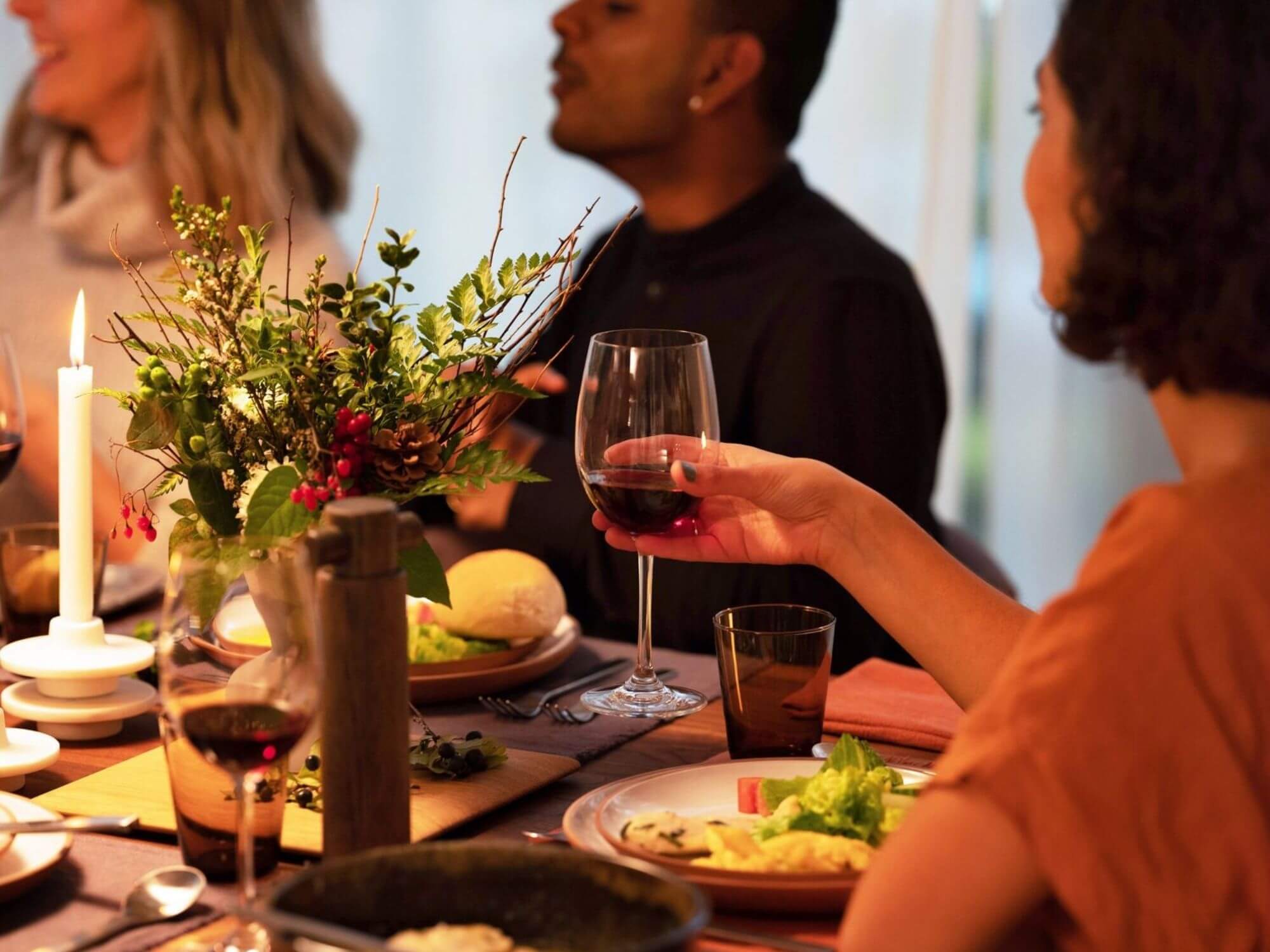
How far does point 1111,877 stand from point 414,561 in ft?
2.05

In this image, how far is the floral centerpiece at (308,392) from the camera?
3.74ft

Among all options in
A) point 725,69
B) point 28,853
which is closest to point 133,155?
point 725,69

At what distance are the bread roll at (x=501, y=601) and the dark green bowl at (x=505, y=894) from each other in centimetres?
72

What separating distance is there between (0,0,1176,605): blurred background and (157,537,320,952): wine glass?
2.60m

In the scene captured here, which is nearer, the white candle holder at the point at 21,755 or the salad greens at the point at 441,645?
the white candle holder at the point at 21,755

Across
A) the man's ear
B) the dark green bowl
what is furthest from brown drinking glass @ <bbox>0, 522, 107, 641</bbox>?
the man's ear

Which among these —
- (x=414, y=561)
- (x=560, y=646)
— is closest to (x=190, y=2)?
(x=560, y=646)

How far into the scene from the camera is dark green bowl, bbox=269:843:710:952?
746 millimetres

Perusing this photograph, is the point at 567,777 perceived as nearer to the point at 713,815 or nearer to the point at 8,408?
the point at 713,815

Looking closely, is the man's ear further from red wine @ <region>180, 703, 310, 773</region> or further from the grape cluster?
red wine @ <region>180, 703, 310, 773</region>

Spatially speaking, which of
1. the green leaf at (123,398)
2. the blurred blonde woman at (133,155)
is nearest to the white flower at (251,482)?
the green leaf at (123,398)

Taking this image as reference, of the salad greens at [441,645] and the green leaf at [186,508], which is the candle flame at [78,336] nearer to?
the green leaf at [186,508]

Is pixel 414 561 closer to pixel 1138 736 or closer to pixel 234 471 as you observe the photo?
pixel 234 471

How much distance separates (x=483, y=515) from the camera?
2689mm
